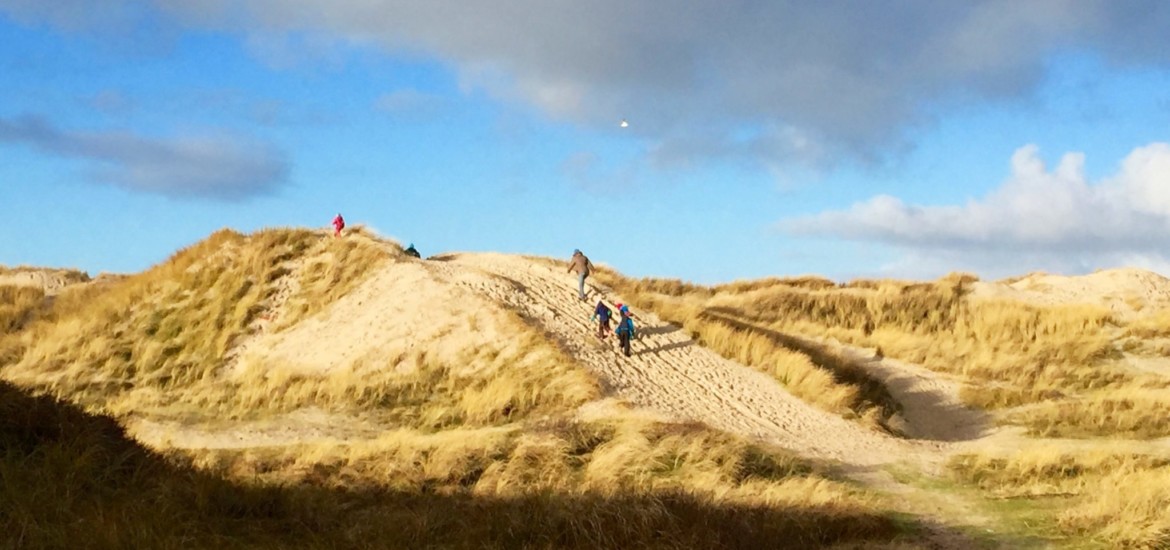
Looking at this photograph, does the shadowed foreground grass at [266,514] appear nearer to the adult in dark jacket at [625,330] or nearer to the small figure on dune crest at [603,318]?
the adult in dark jacket at [625,330]

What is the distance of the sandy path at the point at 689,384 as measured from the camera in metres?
20.9

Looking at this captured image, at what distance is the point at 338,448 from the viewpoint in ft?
58.2

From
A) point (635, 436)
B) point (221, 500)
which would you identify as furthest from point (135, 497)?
point (635, 436)

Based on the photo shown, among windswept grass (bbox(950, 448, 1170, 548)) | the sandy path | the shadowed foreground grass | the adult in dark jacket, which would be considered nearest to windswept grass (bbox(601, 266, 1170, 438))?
the sandy path

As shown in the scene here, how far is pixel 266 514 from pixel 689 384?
1421 centimetres

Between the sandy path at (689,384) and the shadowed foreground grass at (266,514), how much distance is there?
26.3ft

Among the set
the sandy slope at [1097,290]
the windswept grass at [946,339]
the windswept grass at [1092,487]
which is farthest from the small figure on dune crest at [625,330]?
the sandy slope at [1097,290]

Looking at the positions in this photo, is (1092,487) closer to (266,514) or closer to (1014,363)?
(266,514)

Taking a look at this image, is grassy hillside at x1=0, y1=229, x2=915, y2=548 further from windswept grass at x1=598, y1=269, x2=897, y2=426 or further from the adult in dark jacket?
windswept grass at x1=598, y1=269, x2=897, y2=426

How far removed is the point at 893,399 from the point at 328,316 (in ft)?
54.4

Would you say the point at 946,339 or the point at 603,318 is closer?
the point at 603,318

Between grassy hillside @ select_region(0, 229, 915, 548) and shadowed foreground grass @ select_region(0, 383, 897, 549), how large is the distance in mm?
34

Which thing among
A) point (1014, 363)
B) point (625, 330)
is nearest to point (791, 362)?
point (625, 330)

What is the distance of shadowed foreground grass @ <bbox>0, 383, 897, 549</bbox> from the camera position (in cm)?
959
